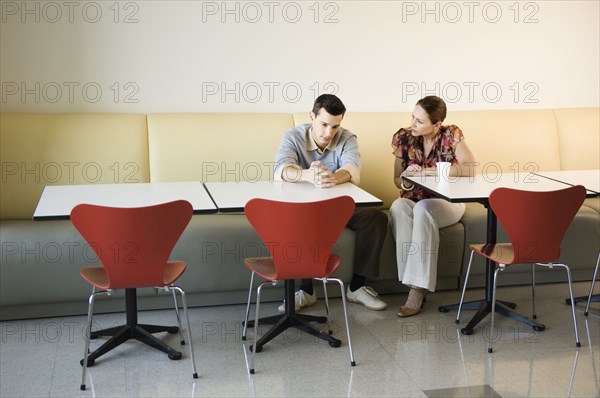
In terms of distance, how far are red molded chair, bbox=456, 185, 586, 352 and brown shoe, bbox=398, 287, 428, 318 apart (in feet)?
1.57

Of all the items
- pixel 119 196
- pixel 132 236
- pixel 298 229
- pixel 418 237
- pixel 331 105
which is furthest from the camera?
pixel 418 237

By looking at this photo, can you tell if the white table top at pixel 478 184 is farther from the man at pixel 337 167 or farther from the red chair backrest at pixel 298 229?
the red chair backrest at pixel 298 229

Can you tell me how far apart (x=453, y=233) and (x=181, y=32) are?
2.01 m

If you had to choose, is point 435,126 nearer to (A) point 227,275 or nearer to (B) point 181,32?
(A) point 227,275

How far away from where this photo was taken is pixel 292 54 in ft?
16.0

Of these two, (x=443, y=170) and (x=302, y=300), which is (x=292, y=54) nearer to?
(x=443, y=170)

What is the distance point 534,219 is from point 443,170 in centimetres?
58

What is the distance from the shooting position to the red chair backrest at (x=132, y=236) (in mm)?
2957

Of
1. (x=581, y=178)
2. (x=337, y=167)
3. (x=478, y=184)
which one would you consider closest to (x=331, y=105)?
(x=337, y=167)

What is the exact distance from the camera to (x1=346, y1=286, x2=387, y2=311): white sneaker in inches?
160

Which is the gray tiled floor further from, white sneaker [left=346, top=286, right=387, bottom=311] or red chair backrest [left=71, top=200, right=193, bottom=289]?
red chair backrest [left=71, top=200, right=193, bottom=289]

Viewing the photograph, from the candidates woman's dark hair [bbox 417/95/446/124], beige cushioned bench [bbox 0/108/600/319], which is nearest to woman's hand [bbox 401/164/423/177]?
woman's dark hair [bbox 417/95/446/124]

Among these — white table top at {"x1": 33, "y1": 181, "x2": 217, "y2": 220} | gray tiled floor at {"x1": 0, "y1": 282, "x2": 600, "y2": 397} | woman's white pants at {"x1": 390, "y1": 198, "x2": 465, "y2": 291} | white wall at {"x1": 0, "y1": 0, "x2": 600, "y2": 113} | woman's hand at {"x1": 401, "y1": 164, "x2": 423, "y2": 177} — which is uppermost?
white wall at {"x1": 0, "y1": 0, "x2": 600, "y2": 113}

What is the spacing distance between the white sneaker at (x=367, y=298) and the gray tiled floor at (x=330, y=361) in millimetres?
60
